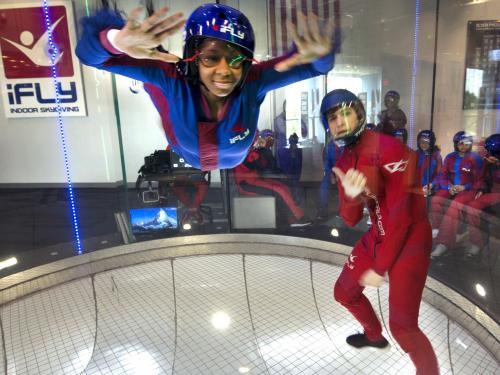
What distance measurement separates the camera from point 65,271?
141 inches

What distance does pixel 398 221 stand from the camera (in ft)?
4.97

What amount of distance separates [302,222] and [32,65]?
2.67 meters

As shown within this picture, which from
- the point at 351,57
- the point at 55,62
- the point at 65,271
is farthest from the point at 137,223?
the point at 351,57

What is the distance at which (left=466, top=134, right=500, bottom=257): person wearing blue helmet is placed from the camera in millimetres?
3156

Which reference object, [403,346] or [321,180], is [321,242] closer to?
[321,180]

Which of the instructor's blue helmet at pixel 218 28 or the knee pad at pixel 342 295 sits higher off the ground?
the instructor's blue helmet at pixel 218 28

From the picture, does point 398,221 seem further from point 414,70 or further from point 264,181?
point 264,181

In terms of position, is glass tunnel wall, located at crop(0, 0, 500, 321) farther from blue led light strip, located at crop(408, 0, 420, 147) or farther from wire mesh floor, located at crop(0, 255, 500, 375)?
wire mesh floor, located at crop(0, 255, 500, 375)

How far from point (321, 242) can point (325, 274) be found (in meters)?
0.35

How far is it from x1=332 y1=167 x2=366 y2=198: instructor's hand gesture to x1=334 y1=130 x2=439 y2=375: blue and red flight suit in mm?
25

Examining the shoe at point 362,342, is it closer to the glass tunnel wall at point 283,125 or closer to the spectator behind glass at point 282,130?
the glass tunnel wall at point 283,125

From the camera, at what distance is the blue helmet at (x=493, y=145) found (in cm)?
340

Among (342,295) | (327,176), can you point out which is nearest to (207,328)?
(342,295)

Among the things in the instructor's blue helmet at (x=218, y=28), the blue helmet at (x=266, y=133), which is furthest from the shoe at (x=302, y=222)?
the instructor's blue helmet at (x=218, y=28)
